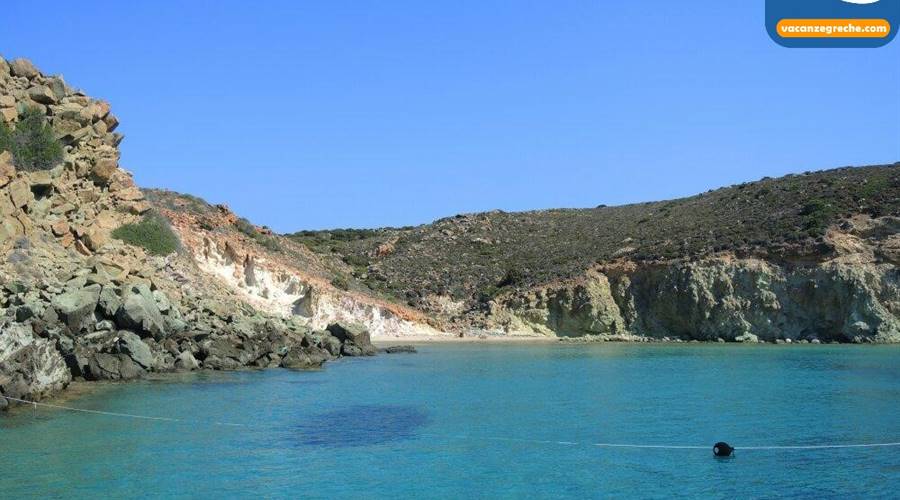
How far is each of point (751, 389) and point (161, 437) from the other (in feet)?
65.2

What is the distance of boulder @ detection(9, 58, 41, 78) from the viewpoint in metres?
39.9

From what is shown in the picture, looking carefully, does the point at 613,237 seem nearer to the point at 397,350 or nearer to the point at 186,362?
the point at 397,350

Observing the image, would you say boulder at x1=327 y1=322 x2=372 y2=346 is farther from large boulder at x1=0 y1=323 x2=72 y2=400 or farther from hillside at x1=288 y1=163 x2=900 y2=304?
large boulder at x1=0 y1=323 x2=72 y2=400

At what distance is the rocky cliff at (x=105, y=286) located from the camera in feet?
86.5

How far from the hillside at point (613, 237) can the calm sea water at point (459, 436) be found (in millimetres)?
27805

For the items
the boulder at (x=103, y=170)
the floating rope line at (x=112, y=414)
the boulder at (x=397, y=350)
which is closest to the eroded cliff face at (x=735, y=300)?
the boulder at (x=397, y=350)

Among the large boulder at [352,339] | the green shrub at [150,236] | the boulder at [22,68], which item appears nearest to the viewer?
the boulder at [22,68]

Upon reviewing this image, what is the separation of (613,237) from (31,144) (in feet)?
157

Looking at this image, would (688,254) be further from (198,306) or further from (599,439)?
(599,439)

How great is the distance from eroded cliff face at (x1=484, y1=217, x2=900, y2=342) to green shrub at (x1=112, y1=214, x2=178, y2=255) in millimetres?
24625

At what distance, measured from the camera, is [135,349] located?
1115 inches

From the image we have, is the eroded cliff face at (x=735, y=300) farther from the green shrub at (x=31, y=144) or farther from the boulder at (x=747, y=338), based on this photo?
the green shrub at (x=31, y=144)

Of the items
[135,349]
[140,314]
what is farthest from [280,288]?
[135,349]

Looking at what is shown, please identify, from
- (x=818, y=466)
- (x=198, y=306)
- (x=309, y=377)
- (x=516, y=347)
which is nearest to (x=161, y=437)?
(x=309, y=377)
